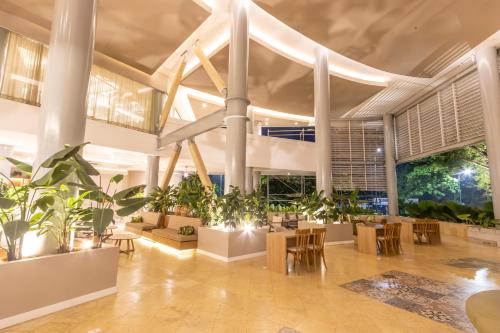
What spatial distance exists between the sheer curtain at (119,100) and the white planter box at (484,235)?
44.0 ft

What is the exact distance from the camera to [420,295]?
3.81 metres

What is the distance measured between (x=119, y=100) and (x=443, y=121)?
13.8 m

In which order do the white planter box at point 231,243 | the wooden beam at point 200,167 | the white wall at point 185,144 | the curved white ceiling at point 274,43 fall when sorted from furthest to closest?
1. the wooden beam at point 200,167
2. the curved white ceiling at point 274,43
3. the white wall at point 185,144
4. the white planter box at point 231,243

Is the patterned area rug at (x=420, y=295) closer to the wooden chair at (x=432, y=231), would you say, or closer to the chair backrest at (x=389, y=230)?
the chair backrest at (x=389, y=230)

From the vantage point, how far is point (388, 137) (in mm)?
14320

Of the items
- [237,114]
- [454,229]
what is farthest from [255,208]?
[454,229]

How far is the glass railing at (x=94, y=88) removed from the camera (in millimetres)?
7355

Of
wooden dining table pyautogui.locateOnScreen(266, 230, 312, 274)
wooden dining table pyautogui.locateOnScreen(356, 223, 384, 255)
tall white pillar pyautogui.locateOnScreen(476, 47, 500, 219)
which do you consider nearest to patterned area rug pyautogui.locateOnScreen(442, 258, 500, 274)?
wooden dining table pyautogui.locateOnScreen(356, 223, 384, 255)

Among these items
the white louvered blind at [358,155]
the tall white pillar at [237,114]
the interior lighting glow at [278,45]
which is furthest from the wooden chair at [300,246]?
the white louvered blind at [358,155]

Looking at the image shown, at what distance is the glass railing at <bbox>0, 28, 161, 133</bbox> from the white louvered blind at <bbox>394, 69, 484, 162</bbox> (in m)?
12.8

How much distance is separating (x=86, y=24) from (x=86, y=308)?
4.20 metres

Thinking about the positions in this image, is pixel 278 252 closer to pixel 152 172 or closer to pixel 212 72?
pixel 212 72

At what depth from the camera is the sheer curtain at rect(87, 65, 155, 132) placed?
9.29 metres

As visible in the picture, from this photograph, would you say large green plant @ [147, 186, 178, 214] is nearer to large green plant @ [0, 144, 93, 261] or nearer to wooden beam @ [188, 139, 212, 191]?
wooden beam @ [188, 139, 212, 191]
